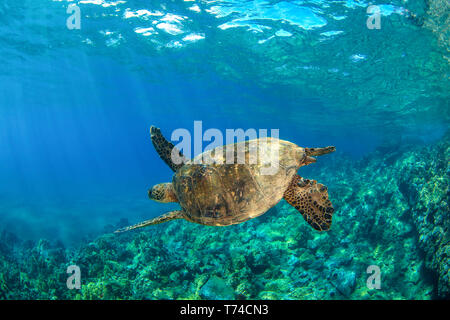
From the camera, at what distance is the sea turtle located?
174 inches

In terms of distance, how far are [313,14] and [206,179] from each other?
13.4 metres

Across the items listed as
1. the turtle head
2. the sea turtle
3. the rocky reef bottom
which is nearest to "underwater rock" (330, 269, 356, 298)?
the rocky reef bottom

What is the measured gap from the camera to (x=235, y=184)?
4434mm

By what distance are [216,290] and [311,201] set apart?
10.7 ft

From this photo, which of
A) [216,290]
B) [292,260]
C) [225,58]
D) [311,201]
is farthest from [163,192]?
[225,58]

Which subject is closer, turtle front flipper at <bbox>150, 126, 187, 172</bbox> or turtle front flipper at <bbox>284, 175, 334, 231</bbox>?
turtle front flipper at <bbox>284, 175, 334, 231</bbox>

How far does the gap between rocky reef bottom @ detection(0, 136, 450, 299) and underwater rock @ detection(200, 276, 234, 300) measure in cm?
2

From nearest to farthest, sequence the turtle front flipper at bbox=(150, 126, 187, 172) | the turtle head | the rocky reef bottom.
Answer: the turtle head, the turtle front flipper at bbox=(150, 126, 187, 172), the rocky reef bottom

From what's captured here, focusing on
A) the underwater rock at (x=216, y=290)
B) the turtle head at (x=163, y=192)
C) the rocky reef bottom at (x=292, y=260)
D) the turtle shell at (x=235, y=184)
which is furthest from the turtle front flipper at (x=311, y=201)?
the underwater rock at (x=216, y=290)

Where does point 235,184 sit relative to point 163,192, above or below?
above

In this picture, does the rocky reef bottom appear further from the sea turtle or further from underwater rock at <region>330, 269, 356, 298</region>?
the sea turtle

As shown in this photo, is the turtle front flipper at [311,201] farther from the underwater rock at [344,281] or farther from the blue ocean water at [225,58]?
the blue ocean water at [225,58]

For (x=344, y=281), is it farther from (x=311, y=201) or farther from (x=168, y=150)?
(x=168, y=150)

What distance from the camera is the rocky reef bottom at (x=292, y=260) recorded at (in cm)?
588
